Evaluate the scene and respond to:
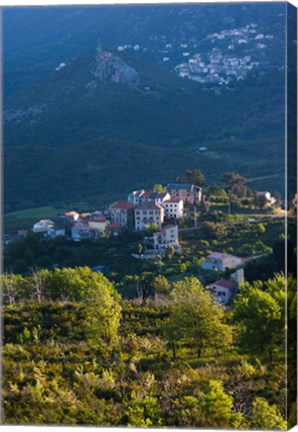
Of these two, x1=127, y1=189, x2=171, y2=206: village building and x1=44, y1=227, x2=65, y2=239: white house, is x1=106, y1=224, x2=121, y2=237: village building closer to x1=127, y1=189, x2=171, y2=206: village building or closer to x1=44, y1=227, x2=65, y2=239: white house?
x1=127, y1=189, x2=171, y2=206: village building

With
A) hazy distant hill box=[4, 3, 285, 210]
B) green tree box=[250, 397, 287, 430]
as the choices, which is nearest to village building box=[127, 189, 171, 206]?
hazy distant hill box=[4, 3, 285, 210]

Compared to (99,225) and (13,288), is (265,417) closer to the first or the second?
(99,225)

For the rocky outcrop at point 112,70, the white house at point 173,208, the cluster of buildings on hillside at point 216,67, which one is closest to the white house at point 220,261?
the white house at point 173,208

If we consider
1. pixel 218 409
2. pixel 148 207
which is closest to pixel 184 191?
pixel 148 207

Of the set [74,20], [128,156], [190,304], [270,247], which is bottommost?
[190,304]

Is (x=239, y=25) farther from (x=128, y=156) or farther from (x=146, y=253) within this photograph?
(x=146, y=253)

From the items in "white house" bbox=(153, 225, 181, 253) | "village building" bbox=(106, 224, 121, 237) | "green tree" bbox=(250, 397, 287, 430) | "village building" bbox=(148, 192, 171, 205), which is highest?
"village building" bbox=(148, 192, 171, 205)

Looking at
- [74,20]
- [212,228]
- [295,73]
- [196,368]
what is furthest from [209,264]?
[74,20]
